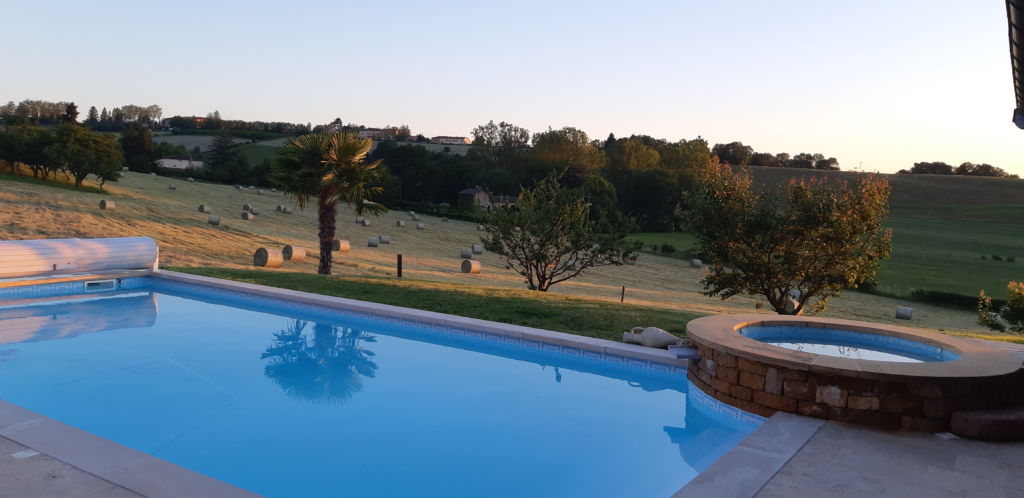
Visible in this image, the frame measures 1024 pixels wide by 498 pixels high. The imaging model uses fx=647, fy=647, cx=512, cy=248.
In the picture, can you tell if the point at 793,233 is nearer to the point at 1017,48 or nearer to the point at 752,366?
the point at 752,366

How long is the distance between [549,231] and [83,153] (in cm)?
3406

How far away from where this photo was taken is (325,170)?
1770cm

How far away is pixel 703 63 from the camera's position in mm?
24531

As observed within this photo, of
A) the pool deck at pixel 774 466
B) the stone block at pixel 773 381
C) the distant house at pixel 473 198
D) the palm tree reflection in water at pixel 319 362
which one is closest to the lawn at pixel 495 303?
the palm tree reflection in water at pixel 319 362

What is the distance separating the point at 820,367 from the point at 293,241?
2893cm

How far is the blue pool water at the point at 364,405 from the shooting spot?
20.9 feet

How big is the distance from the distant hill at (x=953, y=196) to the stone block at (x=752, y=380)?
66.1 meters

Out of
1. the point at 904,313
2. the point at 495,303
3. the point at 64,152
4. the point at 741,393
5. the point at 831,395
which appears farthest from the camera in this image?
the point at 64,152

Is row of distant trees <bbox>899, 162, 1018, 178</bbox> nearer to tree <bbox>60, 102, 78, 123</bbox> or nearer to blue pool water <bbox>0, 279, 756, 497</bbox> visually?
blue pool water <bbox>0, 279, 756, 497</bbox>

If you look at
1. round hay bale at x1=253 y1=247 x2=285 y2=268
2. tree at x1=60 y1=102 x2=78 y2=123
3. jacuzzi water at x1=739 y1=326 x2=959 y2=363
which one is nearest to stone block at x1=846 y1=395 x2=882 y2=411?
jacuzzi water at x1=739 y1=326 x2=959 y2=363

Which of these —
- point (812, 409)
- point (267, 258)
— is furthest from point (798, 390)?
point (267, 258)

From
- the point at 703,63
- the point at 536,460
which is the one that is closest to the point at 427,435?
the point at 536,460

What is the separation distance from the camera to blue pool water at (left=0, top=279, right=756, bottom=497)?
638 cm

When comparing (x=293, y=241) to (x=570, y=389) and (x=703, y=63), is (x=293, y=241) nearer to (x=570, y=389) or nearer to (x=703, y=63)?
(x=703, y=63)
